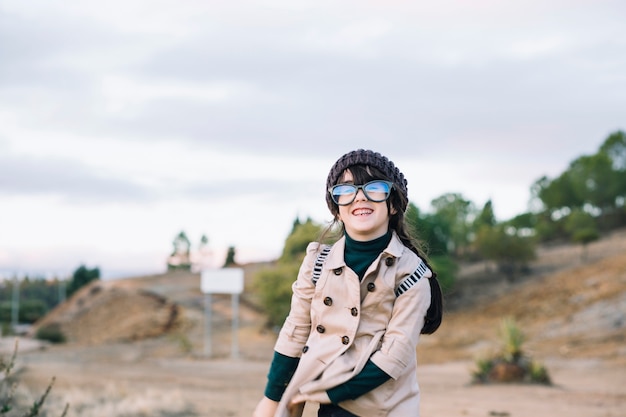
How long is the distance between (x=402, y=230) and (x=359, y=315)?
19.0 inches

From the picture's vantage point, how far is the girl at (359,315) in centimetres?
271

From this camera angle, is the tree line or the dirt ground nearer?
the dirt ground

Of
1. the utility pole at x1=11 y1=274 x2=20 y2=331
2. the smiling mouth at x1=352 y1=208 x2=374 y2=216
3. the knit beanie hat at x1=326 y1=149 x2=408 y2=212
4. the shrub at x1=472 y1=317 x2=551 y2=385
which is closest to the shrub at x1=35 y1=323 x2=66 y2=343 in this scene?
the utility pole at x1=11 y1=274 x2=20 y2=331

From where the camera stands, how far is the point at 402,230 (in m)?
3.07

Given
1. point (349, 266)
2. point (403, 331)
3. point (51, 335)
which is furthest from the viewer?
point (51, 335)

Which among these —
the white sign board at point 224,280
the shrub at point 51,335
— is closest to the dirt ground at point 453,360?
the shrub at point 51,335

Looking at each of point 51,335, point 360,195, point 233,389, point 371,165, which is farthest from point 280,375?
point 51,335

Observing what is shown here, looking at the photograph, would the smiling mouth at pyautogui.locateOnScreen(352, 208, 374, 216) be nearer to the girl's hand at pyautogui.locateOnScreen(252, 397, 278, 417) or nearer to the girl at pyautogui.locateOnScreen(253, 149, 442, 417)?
the girl at pyautogui.locateOnScreen(253, 149, 442, 417)

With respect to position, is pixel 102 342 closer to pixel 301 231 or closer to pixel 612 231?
pixel 301 231

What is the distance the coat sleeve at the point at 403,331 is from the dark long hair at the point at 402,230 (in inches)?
5.9

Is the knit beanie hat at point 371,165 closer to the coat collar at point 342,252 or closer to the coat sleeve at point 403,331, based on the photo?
the coat collar at point 342,252

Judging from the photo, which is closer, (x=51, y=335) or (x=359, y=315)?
(x=359, y=315)

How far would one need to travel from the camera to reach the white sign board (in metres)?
21.9

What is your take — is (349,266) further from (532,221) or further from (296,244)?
(532,221)
